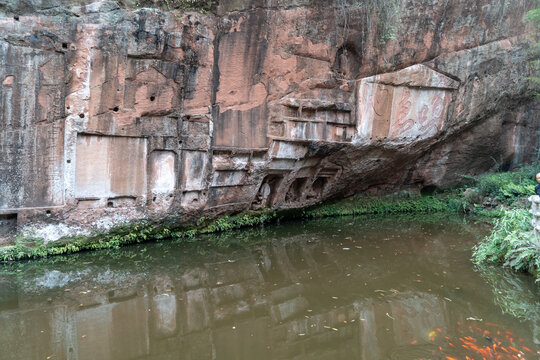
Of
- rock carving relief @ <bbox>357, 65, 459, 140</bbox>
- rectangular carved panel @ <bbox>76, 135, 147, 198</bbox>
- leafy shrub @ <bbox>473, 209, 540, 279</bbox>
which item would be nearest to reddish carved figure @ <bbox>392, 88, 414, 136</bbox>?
rock carving relief @ <bbox>357, 65, 459, 140</bbox>

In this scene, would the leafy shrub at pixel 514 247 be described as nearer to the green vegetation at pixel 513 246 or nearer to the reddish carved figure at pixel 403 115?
the green vegetation at pixel 513 246

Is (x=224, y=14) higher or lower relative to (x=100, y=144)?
higher

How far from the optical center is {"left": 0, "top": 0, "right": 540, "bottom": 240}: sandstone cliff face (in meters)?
7.07

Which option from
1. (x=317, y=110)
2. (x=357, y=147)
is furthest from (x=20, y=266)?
(x=357, y=147)

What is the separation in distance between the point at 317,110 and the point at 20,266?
708cm

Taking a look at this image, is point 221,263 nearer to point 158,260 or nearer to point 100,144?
point 158,260

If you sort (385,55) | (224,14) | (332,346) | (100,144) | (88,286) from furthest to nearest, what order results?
1. (385,55)
2. (224,14)
3. (100,144)
4. (88,286)
5. (332,346)

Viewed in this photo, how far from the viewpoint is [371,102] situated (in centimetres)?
1091

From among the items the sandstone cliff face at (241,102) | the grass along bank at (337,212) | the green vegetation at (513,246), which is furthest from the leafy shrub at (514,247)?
the sandstone cliff face at (241,102)

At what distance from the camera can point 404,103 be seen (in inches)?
448

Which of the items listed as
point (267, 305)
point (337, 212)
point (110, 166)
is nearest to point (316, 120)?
point (337, 212)

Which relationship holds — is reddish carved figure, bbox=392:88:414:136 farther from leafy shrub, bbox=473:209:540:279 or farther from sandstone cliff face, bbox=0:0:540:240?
leafy shrub, bbox=473:209:540:279

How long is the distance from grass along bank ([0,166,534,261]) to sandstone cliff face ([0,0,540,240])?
0.85 ft

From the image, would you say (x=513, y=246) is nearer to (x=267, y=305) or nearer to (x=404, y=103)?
(x=267, y=305)
